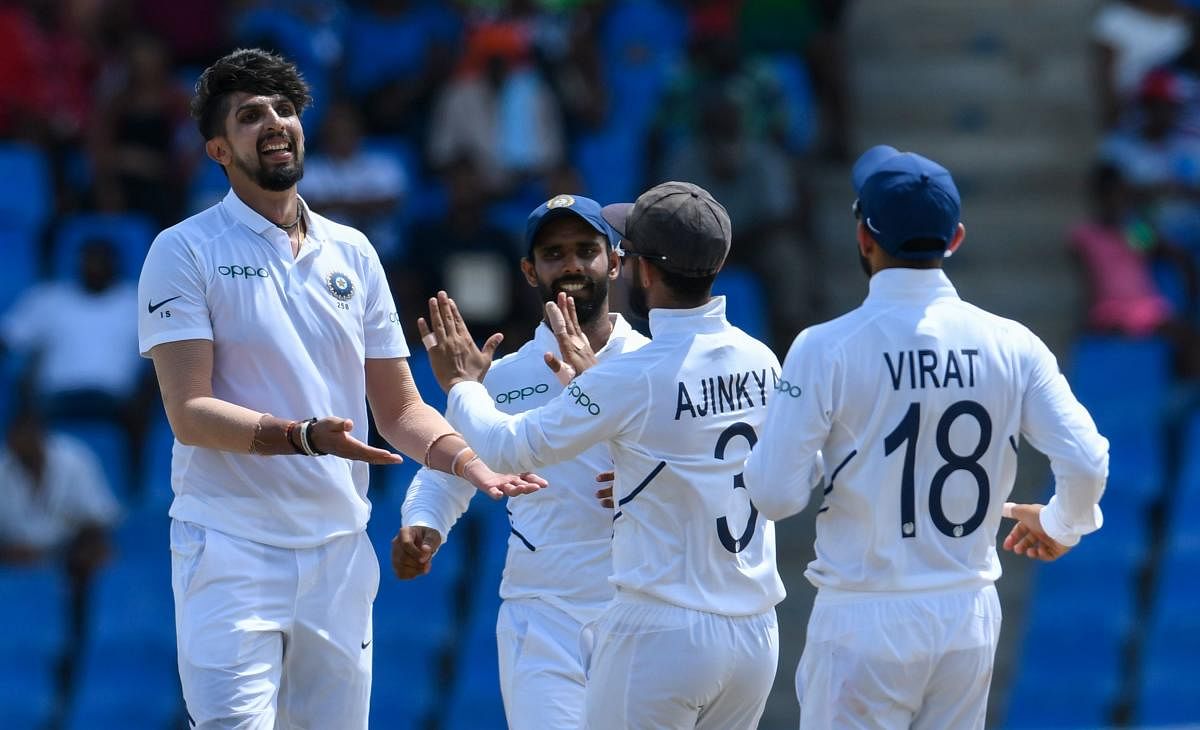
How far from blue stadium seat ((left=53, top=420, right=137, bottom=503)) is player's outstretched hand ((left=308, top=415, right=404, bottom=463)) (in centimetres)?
587

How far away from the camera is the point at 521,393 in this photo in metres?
5.51

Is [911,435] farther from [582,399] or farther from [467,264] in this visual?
[467,264]

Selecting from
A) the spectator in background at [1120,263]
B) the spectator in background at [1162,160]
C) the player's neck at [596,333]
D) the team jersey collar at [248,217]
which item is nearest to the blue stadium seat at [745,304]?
the spectator in background at [1120,263]

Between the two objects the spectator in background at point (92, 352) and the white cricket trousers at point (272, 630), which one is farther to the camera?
the spectator in background at point (92, 352)

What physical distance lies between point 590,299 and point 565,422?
80 cm

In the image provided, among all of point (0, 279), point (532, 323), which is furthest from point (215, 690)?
point (0, 279)

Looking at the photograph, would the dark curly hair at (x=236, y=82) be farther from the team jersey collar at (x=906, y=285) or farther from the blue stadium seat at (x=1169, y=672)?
the blue stadium seat at (x=1169, y=672)

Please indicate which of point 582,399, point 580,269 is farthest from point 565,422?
point 580,269

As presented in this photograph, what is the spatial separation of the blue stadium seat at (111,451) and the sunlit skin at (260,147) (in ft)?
17.9

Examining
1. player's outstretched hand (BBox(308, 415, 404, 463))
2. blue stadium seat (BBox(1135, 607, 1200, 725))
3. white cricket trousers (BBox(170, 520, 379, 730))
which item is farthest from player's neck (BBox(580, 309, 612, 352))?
blue stadium seat (BBox(1135, 607, 1200, 725))

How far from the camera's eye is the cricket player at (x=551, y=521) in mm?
5289

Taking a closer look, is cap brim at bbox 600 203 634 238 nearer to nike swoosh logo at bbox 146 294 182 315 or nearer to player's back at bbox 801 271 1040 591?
player's back at bbox 801 271 1040 591

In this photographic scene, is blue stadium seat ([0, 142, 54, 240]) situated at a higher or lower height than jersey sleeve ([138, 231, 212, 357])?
higher

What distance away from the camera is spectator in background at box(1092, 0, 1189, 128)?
39.0ft
